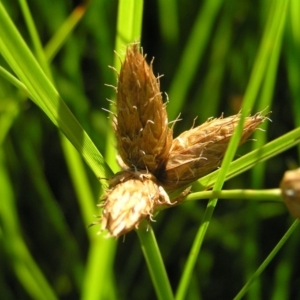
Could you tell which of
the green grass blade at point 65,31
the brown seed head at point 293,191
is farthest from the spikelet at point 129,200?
the green grass blade at point 65,31

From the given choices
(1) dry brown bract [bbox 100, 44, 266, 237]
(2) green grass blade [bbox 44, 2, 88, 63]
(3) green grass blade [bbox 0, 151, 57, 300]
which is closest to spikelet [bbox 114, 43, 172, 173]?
(1) dry brown bract [bbox 100, 44, 266, 237]

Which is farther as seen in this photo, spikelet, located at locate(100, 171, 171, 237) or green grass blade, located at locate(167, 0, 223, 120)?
green grass blade, located at locate(167, 0, 223, 120)

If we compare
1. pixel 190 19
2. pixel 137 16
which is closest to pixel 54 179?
pixel 190 19

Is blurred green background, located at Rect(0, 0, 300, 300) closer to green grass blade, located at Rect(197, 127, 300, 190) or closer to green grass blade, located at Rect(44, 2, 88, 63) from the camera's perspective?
green grass blade, located at Rect(44, 2, 88, 63)

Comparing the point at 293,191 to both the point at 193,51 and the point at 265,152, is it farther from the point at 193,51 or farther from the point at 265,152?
the point at 193,51

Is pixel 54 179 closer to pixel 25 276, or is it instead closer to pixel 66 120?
pixel 25 276

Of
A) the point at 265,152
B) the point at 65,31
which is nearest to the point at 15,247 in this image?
the point at 65,31
